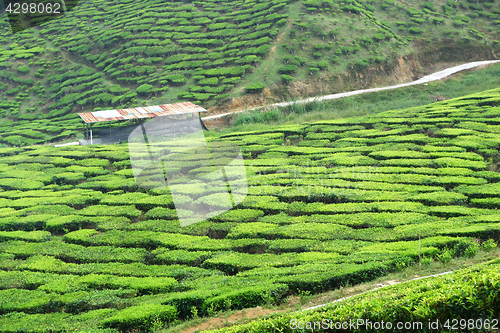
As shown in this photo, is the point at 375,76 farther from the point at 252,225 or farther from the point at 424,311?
the point at 424,311

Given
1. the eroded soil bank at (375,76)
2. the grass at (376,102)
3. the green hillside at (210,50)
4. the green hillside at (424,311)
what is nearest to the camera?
the green hillside at (424,311)

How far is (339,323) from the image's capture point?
679 centimetres

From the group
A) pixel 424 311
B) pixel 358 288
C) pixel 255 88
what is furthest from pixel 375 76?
pixel 424 311

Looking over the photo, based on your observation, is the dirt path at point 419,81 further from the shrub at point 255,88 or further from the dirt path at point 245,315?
the dirt path at point 245,315

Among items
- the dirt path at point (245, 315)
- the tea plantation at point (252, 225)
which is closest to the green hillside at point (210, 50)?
the tea plantation at point (252, 225)

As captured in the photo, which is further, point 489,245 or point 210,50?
point 210,50

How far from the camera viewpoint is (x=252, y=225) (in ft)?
45.9

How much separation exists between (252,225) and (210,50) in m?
28.3

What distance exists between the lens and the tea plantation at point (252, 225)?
1044cm

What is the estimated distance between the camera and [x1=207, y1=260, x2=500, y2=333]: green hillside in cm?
612

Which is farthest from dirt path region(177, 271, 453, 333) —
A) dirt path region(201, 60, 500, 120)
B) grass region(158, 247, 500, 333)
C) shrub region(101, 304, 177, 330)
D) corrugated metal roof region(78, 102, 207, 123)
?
dirt path region(201, 60, 500, 120)

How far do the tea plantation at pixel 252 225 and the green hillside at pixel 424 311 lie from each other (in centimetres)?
27

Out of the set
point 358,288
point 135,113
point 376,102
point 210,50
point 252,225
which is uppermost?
point 210,50

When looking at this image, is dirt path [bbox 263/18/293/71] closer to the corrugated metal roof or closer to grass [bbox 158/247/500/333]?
the corrugated metal roof
